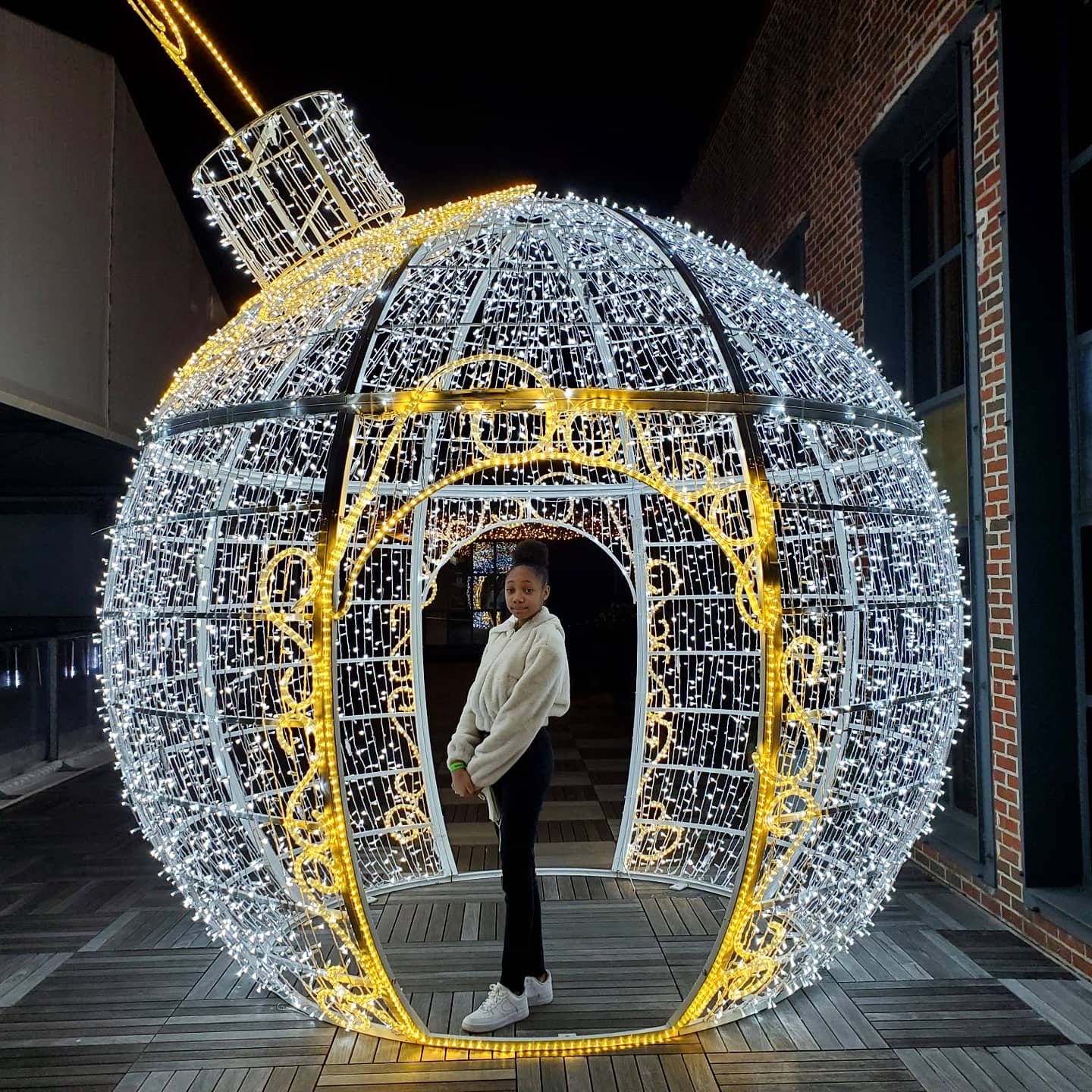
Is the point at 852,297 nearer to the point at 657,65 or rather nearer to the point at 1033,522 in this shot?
the point at 1033,522

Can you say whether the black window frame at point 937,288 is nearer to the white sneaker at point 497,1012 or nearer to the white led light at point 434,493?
the white led light at point 434,493

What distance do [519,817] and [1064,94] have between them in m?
3.48

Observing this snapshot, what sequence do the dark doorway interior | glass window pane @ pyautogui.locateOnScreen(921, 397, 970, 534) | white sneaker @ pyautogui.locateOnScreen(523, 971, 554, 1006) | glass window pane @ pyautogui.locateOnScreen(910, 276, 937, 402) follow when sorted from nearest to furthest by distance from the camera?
1. white sneaker @ pyautogui.locateOnScreen(523, 971, 554, 1006)
2. glass window pane @ pyautogui.locateOnScreen(921, 397, 970, 534)
3. glass window pane @ pyautogui.locateOnScreen(910, 276, 937, 402)
4. the dark doorway interior

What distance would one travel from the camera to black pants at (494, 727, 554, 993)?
301 cm

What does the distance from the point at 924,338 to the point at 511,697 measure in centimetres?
347

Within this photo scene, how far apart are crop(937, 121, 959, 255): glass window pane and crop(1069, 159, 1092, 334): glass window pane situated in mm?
985

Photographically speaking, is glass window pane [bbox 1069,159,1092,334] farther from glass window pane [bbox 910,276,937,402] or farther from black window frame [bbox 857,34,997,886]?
glass window pane [bbox 910,276,937,402]

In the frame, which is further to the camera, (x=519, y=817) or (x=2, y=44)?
(x=2, y=44)

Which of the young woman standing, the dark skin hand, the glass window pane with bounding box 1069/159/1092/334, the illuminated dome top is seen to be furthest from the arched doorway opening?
the glass window pane with bounding box 1069/159/1092/334

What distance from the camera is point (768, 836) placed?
9.55 ft

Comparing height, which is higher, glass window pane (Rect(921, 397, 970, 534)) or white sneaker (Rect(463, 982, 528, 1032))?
glass window pane (Rect(921, 397, 970, 534))

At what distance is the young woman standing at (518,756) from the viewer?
298 cm

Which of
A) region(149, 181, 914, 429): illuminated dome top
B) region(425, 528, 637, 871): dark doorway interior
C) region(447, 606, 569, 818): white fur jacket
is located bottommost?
region(425, 528, 637, 871): dark doorway interior

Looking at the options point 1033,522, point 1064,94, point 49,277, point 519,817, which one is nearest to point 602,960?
point 519,817
